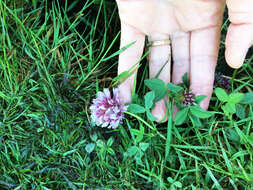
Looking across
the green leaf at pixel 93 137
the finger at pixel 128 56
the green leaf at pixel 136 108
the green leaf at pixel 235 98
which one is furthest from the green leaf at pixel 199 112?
the green leaf at pixel 93 137

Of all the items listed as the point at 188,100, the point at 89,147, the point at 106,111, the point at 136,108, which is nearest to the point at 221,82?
the point at 188,100

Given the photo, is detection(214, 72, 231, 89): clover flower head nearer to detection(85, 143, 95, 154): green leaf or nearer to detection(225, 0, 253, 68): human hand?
detection(225, 0, 253, 68): human hand

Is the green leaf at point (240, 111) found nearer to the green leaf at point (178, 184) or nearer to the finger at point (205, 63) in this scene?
the finger at point (205, 63)

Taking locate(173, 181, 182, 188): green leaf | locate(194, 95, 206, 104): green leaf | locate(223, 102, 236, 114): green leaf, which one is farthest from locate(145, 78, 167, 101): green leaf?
locate(173, 181, 182, 188): green leaf

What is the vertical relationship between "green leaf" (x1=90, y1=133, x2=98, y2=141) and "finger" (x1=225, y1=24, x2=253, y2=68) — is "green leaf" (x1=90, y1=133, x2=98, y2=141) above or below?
below

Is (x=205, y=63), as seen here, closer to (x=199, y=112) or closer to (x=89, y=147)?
(x=199, y=112)

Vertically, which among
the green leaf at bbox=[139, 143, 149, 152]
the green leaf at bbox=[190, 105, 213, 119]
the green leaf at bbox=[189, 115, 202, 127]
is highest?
the green leaf at bbox=[190, 105, 213, 119]

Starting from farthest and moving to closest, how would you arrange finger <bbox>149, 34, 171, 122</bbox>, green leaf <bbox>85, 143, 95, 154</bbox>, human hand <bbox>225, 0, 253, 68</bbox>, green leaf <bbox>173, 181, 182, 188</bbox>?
finger <bbox>149, 34, 171, 122</bbox>, green leaf <bbox>85, 143, 95, 154</bbox>, green leaf <bbox>173, 181, 182, 188</bbox>, human hand <bbox>225, 0, 253, 68</bbox>
